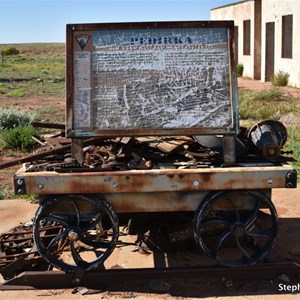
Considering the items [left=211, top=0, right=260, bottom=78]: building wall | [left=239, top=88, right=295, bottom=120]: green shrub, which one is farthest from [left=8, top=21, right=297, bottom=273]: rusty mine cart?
[left=211, top=0, right=260, bottom=78]: building wall

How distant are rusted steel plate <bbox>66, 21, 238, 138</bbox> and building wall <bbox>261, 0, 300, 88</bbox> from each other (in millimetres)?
16728

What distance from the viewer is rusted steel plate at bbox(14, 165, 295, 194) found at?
423 cm

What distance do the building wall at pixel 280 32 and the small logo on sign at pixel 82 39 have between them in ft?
55.9

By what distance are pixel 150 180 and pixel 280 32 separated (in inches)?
781

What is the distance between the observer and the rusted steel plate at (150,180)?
4234 millimetres

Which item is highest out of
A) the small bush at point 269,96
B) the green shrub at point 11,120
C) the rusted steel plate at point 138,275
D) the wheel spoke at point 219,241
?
the small bush at point 269,96

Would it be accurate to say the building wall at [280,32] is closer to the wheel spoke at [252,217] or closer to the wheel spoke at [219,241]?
the wheel spoke at [252,217]

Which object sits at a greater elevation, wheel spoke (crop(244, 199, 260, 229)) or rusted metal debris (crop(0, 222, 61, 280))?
wheel spoke (crop(244, 199, 260, 229))

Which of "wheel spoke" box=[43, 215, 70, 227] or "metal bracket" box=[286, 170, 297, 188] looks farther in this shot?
"wheel spoke" box=[43, 215, 70, 227]

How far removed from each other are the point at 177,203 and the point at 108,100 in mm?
982

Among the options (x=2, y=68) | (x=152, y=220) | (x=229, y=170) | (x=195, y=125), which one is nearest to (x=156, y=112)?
(x=195, y=125)

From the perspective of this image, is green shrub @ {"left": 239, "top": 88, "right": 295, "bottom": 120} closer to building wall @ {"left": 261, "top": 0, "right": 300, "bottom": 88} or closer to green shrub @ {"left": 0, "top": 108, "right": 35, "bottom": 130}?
building wall @ {"left": 261, "top": 0, "right": 300, "bottom": 88}

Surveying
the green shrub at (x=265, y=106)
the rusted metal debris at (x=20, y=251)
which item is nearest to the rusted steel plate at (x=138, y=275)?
the rusted metal debris at (x=20, y=251)

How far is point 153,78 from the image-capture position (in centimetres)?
441
